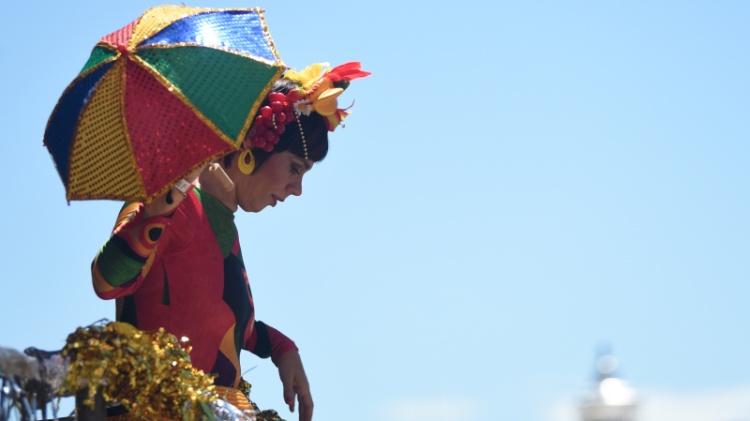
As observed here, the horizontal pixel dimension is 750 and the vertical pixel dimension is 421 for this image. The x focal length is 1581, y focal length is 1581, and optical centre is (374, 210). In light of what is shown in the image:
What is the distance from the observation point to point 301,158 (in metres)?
6.16

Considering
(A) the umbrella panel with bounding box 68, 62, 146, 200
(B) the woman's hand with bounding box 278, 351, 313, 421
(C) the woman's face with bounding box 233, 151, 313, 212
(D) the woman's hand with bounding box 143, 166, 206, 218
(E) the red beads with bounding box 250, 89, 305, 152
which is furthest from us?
(B) the woman's hand with bounding box 278, 351, 313, 421

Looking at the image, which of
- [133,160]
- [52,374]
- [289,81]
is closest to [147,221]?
[133,160]

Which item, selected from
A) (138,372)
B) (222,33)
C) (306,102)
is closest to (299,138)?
(306,102)

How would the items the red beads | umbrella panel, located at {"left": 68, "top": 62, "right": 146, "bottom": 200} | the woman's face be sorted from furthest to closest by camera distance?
the woman's face, the red beads, umbrella panel, located at {"left": 68, "top": 62, "right": 146, "bottom": 200}

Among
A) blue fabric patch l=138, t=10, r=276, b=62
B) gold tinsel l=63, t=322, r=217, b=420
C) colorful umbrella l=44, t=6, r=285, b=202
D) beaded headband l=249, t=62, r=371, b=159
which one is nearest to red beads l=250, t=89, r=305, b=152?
beaded headband l=249, t=62, r=371, b=159

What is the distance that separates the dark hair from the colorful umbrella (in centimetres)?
60

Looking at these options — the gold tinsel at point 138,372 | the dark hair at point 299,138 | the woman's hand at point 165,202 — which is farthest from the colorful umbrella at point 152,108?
the dark hair at point 299,138

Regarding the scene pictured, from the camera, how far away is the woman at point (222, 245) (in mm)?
5293

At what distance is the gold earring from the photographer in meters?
6.06

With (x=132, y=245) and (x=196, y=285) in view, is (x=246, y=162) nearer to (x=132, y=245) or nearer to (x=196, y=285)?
(x=196, y=285)

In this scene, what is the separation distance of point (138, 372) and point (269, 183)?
49.5 inches

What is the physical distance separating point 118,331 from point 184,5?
4.57ft

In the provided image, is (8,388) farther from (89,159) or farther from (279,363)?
(279,363)

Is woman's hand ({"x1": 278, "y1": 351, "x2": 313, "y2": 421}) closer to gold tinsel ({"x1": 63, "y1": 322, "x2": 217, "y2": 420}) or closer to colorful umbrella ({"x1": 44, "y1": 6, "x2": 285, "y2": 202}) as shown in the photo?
gold tinsel ({"x1": 63, "y1": 322, "x2": 217, "y2": 420})
